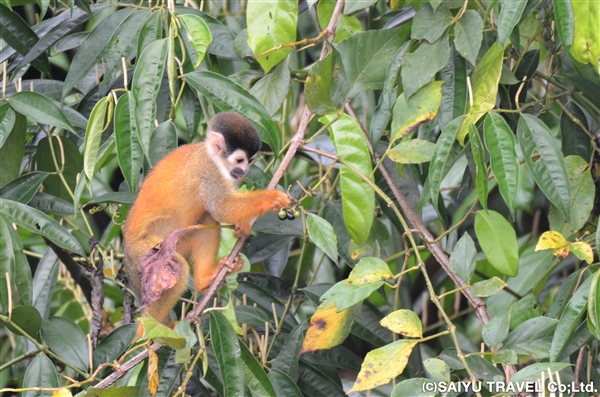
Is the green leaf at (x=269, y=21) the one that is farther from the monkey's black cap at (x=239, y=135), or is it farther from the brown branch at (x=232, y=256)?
the monkey's black cap at (x=239, y=135)

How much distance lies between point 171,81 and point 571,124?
1.30m

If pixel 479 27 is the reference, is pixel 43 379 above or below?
below

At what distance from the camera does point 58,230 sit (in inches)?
82.9

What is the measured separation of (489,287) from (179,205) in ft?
3.96

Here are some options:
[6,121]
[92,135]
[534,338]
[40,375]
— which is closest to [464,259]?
[534,338]

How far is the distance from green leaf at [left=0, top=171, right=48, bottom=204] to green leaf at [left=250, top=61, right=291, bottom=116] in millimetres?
754

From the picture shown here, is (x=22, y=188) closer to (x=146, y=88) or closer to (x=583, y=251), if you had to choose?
(x=146, y=88)

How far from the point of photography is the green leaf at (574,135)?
92.3 inches

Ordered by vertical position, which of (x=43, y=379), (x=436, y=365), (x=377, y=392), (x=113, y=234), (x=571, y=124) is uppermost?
(x=571, y=124)

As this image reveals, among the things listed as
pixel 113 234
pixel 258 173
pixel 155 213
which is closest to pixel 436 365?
pixel 258 173

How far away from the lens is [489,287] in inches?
68.5

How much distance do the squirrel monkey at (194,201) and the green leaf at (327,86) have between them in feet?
1.54

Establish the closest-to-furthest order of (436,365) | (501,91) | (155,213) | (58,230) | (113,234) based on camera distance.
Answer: (436,365) → (58,230) → (501,91) → (155,213) → (113,234)

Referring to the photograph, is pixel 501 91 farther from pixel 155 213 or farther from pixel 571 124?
pixel 155 213
